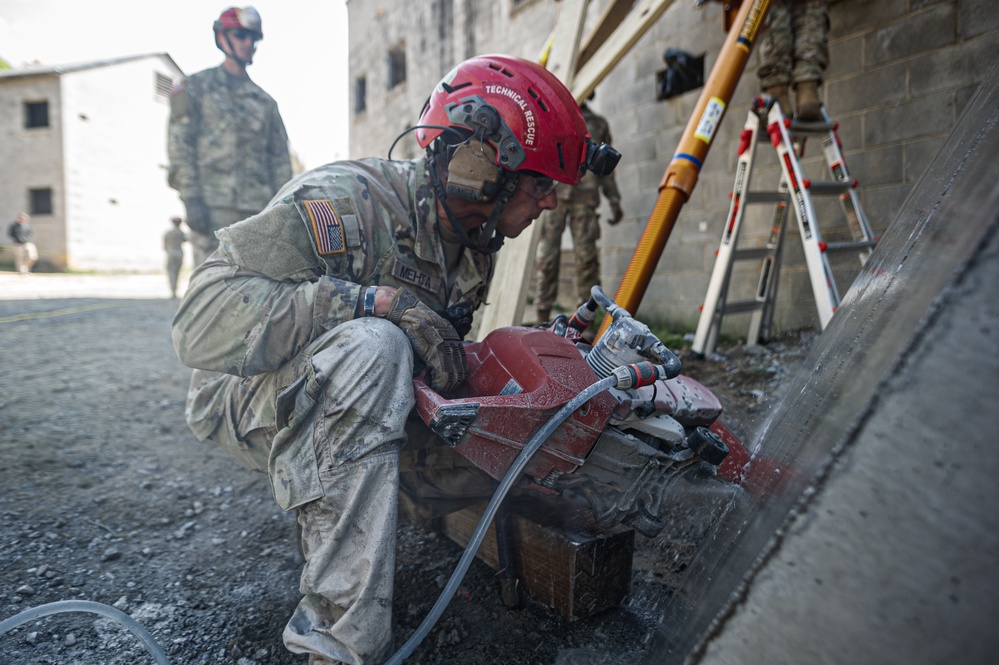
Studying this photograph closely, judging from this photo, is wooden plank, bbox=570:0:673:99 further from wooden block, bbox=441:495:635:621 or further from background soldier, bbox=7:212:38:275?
background soldier, bbox=7:212:38:275

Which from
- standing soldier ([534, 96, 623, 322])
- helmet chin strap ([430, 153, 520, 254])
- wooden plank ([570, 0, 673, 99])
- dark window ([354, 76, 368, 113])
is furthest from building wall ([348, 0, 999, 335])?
dark window ([354, 76, 368, 113])

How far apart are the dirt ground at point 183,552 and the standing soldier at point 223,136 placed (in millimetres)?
1548

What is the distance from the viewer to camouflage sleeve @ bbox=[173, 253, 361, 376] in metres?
1.41

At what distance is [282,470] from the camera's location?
4.25 feet

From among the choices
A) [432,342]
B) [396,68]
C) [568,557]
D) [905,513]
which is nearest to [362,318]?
[432,342]

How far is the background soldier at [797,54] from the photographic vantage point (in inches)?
125

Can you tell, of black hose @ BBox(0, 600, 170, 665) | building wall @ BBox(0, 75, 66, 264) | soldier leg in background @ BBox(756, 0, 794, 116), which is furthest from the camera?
building wall @ BBox(0, 75, 66, 264)

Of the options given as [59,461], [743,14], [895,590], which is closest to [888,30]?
[743,14]

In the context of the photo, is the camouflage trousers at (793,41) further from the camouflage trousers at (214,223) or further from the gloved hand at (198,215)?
the gloved hand at (198,215)

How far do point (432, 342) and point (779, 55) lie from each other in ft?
10.1

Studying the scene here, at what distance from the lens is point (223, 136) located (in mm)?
4352

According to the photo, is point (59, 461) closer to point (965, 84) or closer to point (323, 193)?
point (323, 193)

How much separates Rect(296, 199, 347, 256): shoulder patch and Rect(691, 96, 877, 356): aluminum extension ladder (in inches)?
90.9

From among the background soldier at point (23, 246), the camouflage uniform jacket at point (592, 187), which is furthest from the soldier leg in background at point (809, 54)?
the background soldier at point (23, 246)
